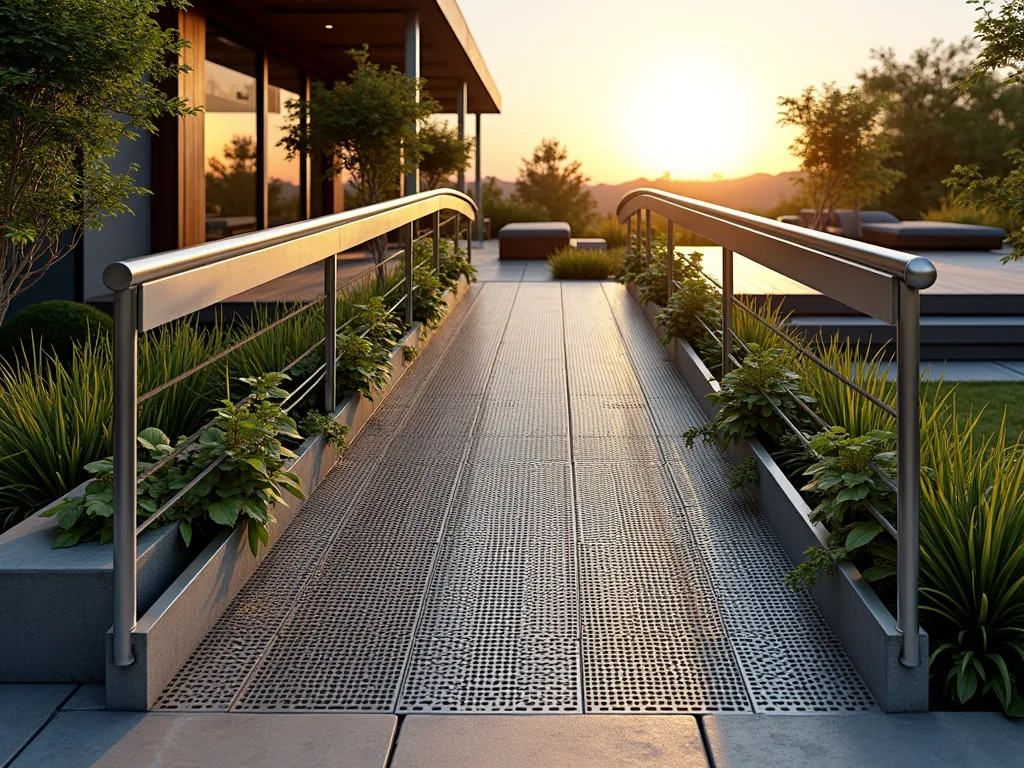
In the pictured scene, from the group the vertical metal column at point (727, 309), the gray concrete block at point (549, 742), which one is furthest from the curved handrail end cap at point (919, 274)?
the vertical metal column at point (727, 309)

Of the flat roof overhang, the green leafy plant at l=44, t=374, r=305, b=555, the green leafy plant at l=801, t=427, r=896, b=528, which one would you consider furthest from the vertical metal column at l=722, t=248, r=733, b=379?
the flat roof overhang

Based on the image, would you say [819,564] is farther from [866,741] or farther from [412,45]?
[412,45]

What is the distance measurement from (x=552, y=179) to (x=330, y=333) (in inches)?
1829

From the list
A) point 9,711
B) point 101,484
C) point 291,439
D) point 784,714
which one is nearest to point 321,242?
point 291,439

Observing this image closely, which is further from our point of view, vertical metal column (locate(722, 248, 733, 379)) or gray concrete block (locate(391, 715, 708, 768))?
vertical metal column (locate(722, 248, 733, 379))

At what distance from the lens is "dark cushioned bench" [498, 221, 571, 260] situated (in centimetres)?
1934

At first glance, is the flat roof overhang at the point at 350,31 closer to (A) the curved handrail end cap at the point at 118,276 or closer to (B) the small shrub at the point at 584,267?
(B) the small shrub at the point at 584,267

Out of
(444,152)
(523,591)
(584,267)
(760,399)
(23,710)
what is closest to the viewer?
(23,710)

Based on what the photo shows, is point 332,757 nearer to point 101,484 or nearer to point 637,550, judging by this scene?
point 101,484

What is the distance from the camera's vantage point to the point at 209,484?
3.33 meters

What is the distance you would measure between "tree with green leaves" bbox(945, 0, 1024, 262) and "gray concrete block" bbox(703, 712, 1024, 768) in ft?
11.1

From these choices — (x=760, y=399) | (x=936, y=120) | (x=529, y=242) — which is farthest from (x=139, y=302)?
(x=936, y=120)

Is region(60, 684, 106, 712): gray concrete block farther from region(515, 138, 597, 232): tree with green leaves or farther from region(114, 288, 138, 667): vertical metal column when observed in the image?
region(515, 138, 597, 232): tree with green leaves

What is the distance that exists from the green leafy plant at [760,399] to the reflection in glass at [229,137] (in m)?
9.71
